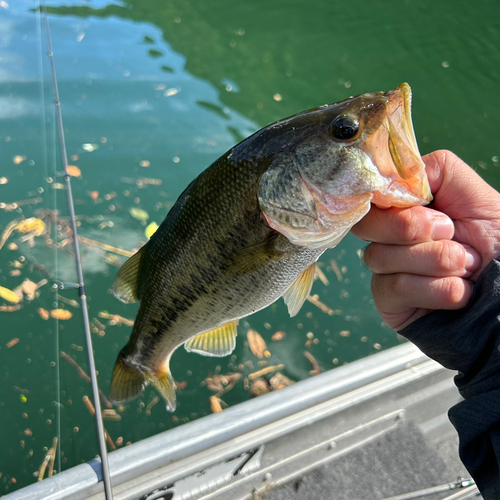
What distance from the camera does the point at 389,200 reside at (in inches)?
49.6

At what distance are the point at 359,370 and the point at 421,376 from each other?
429mm

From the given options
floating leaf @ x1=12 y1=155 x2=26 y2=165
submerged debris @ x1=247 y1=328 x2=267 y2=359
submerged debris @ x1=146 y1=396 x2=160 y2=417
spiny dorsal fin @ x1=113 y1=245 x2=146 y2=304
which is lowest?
submerged debris @ x1=247 y1=328 x2=267 y2=359

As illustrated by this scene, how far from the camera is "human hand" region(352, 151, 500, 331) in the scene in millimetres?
1340

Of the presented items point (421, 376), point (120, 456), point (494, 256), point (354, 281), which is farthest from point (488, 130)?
A: point (120, 456)

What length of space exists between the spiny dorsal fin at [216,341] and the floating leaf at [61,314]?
1312 millimetres

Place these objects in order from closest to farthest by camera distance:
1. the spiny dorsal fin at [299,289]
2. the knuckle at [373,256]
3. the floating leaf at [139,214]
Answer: the knuckle at [373,256], the spiny dorsal fin at [299,289], the floating leaf at [139,214]

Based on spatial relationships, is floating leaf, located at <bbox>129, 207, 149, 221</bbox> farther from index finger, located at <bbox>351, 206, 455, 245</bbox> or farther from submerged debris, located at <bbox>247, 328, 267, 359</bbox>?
index finger, located at <bbox>351, 206, 455, 245</bbox>

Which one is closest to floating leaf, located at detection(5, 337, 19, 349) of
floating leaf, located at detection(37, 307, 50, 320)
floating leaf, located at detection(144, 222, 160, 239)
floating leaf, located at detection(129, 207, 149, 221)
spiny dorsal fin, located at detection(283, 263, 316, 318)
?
floating leaf, located at detection(37, 307, 50, 320)

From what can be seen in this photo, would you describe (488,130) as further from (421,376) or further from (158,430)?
(158,430)

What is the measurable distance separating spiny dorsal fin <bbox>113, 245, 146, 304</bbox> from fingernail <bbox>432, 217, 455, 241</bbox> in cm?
115

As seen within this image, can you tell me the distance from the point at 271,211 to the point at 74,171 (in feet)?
10.2

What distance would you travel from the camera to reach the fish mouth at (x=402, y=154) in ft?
4.00

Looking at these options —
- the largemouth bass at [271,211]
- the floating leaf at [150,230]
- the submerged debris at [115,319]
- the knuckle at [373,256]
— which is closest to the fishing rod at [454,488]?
the largemouth bass at [271,211]

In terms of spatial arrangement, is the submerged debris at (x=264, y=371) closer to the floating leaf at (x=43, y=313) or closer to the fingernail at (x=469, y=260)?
the floating leaf at (x=43, y=313)
